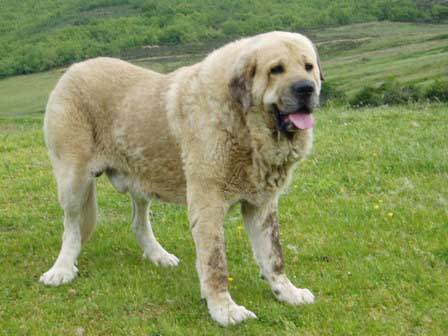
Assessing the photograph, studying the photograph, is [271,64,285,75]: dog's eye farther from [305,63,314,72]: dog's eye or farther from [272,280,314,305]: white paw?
[272,280,314,305]: white paw

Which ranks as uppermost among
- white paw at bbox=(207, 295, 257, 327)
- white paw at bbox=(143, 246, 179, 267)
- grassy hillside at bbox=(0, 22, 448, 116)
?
white paw at bbox=(207, 295, 257, 327)

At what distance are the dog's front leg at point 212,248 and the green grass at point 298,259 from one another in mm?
178

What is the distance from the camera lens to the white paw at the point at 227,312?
16.3ft

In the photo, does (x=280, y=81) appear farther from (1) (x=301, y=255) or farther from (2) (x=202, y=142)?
(1) (x=301, y=255)

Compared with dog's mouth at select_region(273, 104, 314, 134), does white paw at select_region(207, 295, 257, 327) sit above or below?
below

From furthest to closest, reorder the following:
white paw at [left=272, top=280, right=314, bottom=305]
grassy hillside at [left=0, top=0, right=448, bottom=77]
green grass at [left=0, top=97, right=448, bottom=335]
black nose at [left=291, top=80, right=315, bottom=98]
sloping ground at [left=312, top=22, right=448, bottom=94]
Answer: grassy hillside at [left=0, top=0, right=448, bottom=77] → sloping ground at [left=312, top=22, right=448, bottom=94] → white paw at [left=272, top=280, right=314, bottom=305] → green grass at [left=0, top=97, right=448, bottom=335] → black nose at [left=291, top=80, right=315, bottom=98]

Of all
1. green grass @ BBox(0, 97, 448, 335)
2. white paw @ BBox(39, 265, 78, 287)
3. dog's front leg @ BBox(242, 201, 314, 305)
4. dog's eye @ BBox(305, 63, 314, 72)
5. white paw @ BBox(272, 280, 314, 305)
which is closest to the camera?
dog's eye @ BBox(305, 63, 314, 72)

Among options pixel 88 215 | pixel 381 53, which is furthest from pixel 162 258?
pixel 381 53

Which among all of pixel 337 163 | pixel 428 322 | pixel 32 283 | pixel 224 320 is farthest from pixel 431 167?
pixel 32 283

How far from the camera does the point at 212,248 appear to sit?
5098mm

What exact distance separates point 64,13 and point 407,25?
2668 inches

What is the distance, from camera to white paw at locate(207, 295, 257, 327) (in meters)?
4.95

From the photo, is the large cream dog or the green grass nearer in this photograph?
the large cream dog

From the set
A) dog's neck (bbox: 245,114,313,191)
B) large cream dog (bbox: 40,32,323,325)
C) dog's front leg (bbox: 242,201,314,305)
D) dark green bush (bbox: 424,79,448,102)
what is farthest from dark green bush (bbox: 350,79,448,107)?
dog's neck (bbox: 245,114,313,191)
